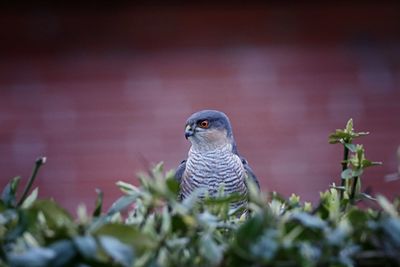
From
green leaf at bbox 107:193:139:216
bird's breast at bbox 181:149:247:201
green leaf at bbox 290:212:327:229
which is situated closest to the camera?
green leaf at bbox 290:212:327:229

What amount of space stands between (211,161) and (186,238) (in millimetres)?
2390

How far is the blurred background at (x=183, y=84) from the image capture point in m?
6.32

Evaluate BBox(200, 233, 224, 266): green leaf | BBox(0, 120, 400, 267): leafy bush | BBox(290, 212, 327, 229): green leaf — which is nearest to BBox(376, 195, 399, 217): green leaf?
BBox(0, 120, 400, 267): leafy bush

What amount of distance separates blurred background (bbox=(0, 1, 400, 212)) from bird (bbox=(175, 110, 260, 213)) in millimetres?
2295

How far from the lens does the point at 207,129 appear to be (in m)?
3.91

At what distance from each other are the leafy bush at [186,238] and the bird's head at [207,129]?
2.35 m

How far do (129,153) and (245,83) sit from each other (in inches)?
39.2

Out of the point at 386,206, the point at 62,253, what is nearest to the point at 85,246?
the point at 62,253

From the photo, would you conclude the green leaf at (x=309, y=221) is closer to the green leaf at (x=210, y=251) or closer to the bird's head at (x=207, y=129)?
the green leaf at (x=210, y=251)

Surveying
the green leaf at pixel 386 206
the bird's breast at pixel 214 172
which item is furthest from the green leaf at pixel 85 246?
the bird's breast at pixel 214 172

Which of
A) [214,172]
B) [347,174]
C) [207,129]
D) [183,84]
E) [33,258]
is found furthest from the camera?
[183,84]

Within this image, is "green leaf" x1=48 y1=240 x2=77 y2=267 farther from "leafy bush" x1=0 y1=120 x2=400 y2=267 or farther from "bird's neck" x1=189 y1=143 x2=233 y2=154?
"bird's neck" x1=189 y1=143 x2=233 y2=154

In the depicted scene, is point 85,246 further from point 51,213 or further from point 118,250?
point 51,213

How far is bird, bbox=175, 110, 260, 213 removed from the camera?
3.66m
